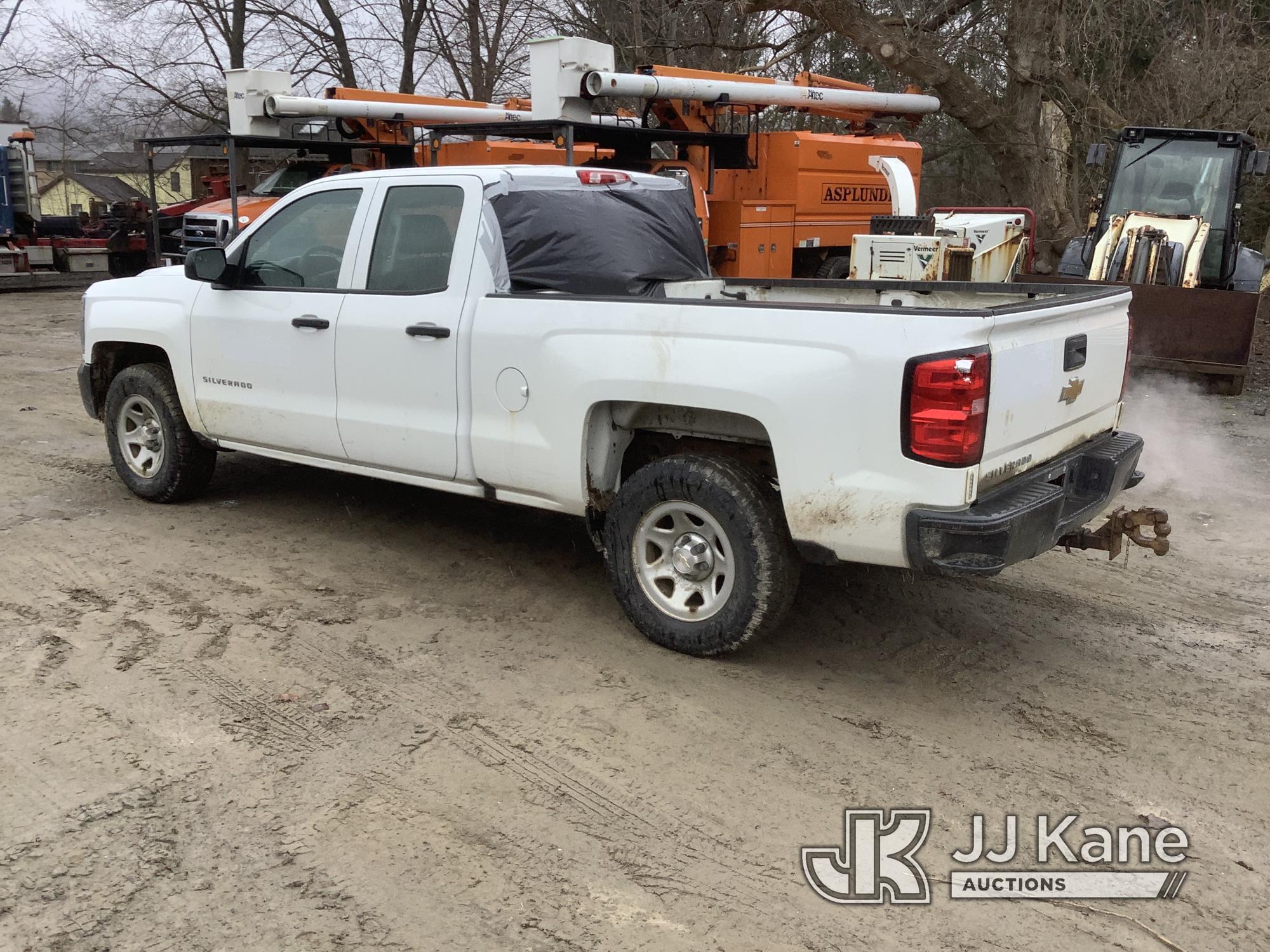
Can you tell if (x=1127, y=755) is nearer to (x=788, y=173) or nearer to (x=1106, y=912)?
(x=1106, y=912)

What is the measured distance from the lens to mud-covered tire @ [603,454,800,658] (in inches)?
177

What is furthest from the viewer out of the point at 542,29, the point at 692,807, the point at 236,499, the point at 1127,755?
the point at 542,29

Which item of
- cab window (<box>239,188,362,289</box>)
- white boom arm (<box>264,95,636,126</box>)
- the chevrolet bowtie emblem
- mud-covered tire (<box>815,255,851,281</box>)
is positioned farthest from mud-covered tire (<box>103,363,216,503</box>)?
mud-covered tire (<box>815,255,851,281</box>)

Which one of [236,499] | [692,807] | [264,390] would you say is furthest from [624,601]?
[236,499]

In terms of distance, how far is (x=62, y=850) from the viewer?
3.36 m

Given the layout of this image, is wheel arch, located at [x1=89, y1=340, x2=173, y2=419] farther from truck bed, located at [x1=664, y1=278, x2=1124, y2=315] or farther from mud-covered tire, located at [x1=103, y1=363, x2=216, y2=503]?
truck bed, located at [x1=664, y1=278, x2=1124, y2=315]

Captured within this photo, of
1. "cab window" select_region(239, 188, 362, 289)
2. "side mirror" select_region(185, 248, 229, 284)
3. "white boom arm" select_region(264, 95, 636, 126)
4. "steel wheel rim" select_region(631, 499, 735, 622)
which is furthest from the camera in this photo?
"white boom arm" select_region(264, 95, 636, 126)

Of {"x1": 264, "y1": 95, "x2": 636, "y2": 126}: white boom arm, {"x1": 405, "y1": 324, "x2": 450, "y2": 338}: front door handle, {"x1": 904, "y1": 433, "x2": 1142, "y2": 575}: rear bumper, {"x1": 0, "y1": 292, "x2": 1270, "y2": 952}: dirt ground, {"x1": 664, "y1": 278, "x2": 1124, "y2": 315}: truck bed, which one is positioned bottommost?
{"x1": 0, "y1": 292, "x2": 1270, "y2": 952}: dirt ground

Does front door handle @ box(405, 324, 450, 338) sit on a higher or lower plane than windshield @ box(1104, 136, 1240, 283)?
lower

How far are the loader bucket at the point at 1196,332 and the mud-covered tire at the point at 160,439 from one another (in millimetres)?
9212

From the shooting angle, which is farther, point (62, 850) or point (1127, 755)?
point (1127, 755)

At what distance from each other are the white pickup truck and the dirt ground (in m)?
0.56

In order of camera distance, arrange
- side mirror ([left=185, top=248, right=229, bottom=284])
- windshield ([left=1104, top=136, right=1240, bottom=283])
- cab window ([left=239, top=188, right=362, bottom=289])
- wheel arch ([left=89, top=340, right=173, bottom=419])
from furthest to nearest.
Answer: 1. windshield ([left=1104, top=136, right=1240, bottom=283])
2. wheel arch ([left=89, top=340, right=173, bottom=419])
3. side mirror ([left=185, top=248, right=229, bottom=284])
4. cab window ([left=239, top=188, right=362, bottom=289])

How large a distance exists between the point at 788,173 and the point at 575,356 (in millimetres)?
10504
